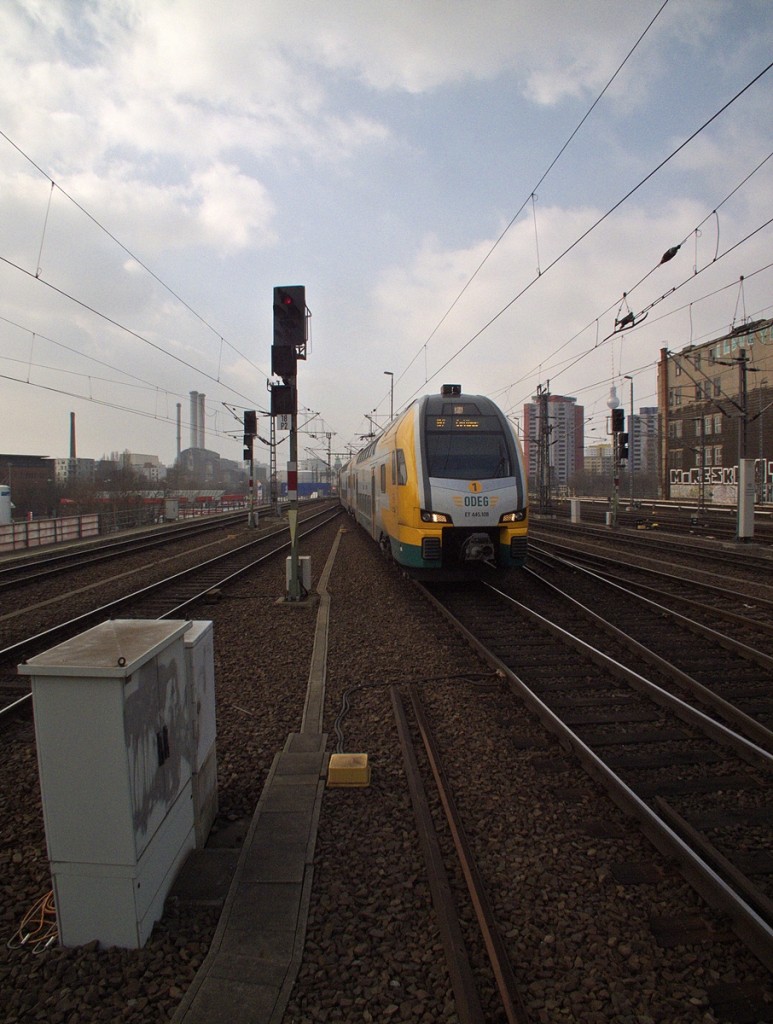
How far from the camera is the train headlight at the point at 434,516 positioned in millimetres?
8867

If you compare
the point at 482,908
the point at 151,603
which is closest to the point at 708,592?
the point at 482,908

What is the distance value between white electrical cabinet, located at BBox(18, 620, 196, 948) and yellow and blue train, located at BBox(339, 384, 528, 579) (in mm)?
6648

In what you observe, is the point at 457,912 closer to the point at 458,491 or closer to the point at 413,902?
the point at 413,902

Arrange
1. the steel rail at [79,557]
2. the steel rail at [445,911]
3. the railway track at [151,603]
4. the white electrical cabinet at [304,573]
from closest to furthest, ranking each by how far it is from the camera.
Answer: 1. the steel rail at [445,911]
2. the railway track at [151,603]
3. the white electrical cabinet at [304,573]
4. the steel rail at [79,557]

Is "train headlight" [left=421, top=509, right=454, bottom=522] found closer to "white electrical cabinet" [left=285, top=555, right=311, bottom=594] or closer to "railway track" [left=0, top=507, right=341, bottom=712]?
"white electrical cabinet" [left=285, top=555, right=311, bottom=594]

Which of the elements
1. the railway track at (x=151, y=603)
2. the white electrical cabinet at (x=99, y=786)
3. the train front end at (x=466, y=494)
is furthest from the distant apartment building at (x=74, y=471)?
the white electrical cabinet at (x=99, y=786)

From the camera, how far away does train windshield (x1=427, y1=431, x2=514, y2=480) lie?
360 inches

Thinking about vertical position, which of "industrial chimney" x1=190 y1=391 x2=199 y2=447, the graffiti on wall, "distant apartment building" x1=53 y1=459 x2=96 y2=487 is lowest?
the graffiti on wall

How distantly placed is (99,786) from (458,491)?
7.14 meters

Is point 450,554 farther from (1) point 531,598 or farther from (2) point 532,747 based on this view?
(2) point 532,747

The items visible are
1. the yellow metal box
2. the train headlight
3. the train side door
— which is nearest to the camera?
the yellow metal box

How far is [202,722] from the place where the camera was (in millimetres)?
3076

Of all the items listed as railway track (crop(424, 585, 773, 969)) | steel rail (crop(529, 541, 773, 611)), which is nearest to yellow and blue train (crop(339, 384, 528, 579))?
railway track (crop(424, 585, 773, 969))

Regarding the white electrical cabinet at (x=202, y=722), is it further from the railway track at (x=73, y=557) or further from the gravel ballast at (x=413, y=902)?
the railway track at (x=73, y=557)
